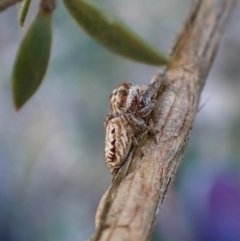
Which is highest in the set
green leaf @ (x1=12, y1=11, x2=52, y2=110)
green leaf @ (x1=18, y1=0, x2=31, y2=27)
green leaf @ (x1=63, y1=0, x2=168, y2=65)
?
green leaf @ (x1=18, y1=0, x2=31, y2=27)

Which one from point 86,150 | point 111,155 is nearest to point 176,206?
point 86,150

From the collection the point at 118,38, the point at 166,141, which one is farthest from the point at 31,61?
the point at 166,141

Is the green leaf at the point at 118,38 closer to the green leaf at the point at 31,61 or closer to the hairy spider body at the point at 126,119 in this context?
the green leaf at the point at 31,61

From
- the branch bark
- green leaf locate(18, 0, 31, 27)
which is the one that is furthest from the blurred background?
green leaf locate(18, 0, 31, 27)

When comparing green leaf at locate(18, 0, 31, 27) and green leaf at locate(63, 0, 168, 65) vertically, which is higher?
green leaf at locate(18, 0, 31, 27)

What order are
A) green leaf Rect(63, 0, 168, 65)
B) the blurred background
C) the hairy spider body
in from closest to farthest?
1. green leaf Rect(63, 0, 168, 65)
2. the hairy spider body
3. the blurred background

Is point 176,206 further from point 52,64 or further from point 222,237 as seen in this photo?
point 52,64

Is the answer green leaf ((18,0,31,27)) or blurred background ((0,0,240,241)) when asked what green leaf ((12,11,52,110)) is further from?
blurred background ((0,0,240,241))
